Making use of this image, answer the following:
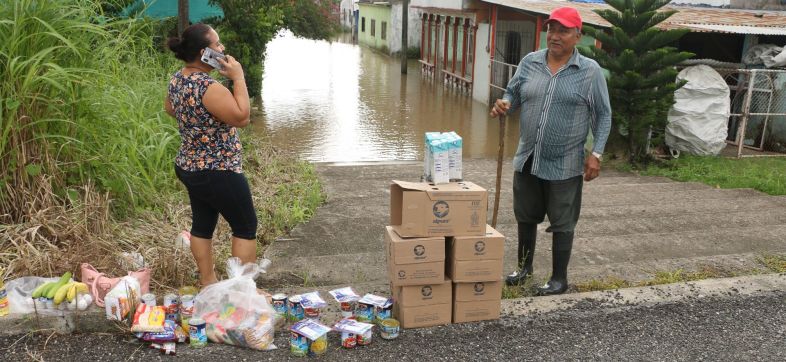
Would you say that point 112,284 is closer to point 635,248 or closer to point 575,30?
point 575,30

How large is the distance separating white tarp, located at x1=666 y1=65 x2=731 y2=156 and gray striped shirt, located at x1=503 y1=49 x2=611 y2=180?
6.73 m

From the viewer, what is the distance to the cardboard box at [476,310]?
11.8 ft

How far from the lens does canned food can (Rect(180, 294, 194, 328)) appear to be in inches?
131

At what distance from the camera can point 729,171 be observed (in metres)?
9.08

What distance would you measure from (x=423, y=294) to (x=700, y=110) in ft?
25.6

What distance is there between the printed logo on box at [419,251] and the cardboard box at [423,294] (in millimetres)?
160

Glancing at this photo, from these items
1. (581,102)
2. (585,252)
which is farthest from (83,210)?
(585,252)

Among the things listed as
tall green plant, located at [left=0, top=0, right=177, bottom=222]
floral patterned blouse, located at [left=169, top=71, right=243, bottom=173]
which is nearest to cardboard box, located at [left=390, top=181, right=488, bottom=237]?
floral patterned blouse, located at [left=169, top=71, right=243, bottom=173]

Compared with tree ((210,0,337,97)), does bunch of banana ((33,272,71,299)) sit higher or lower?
lower

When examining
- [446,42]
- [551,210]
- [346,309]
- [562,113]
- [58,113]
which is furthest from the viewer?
[446,42]

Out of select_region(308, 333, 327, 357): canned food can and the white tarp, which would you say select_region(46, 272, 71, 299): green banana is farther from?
the white tarp

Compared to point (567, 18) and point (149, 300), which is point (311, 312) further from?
point (567, 18)

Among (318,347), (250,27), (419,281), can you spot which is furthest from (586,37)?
(318,347)

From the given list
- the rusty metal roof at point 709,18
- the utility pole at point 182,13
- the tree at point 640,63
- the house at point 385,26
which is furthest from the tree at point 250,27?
the house at point 385,26
